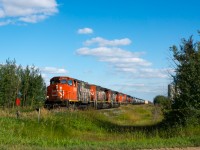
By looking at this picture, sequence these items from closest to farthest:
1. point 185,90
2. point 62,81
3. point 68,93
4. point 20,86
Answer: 1. point 185,90
2. point 68,93
3. point 62,81
4. point 20,86

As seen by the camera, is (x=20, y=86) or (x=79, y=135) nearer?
(x=79, y=135)

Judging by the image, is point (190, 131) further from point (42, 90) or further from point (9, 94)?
point (42, 90)

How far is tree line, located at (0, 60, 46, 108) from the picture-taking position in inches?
1622

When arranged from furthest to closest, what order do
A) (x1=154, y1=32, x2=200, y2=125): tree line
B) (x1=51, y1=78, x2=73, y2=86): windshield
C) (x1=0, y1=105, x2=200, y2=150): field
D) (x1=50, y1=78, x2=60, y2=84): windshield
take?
(x1=50, y1=78, x2=60, y2=84): windshield, (x1=51, y1=78, x2=73, y2=86): windshield, (x1=154, y1=32, x2=200, y2=125): tree line, (x1=0, y1=105, x2=200, y2=150): field

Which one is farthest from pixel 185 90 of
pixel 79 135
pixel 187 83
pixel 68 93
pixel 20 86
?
pixel 20 86

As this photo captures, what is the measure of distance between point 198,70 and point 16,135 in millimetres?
9594

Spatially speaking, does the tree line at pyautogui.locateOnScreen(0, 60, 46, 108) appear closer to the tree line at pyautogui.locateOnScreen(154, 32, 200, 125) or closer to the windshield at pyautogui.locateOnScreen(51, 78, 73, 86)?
the windshield at pyautogui.locateOnScreen(51, 78, 73, 86)

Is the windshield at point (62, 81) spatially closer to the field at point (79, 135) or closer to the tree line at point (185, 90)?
the field at point (79, 135)

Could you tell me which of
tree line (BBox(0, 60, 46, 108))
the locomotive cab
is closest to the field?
the locomotive cab

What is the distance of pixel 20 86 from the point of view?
44.9 metres

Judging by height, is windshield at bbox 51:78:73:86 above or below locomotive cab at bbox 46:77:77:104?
above

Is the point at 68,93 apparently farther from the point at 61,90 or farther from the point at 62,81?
the point at 62,81

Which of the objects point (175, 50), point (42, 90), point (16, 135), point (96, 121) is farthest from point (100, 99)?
point (16, 135)

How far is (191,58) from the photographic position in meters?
Result: 18.4
